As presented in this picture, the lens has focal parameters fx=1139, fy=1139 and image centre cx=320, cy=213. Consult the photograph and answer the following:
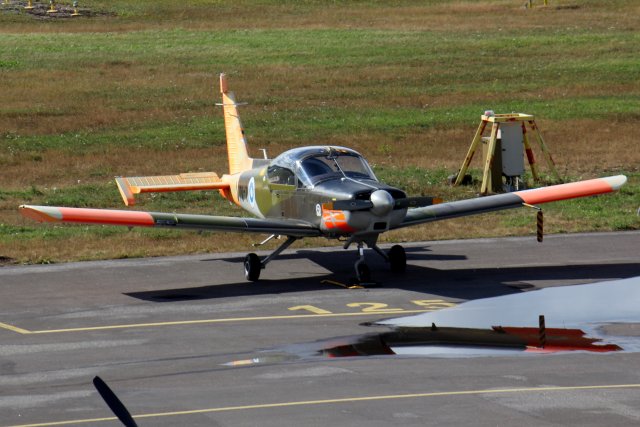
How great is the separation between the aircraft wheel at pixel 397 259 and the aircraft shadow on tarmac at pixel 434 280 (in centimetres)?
14

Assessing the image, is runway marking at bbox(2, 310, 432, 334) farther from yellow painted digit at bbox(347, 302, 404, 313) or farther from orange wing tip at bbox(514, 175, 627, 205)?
orange wing tip at bbox(514, 175, 627, 205)

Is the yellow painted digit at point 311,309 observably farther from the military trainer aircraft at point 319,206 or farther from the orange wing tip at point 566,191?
the orange wing tip at point 566,191

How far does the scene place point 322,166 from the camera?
22.1 meters

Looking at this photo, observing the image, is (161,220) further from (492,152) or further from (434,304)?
(492,152)

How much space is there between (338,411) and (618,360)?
451 cm

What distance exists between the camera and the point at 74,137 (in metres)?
42.6

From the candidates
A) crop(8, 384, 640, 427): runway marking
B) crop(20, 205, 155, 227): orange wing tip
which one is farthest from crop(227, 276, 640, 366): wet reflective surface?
crop(20, 205, 155, 227): orange wing tip

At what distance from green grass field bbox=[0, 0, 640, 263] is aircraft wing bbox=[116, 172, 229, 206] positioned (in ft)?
4.64

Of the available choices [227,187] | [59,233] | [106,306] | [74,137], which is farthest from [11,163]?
[106,306]

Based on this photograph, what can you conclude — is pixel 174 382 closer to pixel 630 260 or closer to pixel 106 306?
pixel 106 306

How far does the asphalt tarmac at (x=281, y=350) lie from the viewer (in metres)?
13.5

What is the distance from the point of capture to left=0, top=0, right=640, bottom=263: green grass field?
29766mm

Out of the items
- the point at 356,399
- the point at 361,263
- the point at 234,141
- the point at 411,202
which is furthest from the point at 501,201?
the point at 356,399

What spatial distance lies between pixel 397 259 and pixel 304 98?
29.3m
